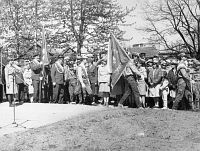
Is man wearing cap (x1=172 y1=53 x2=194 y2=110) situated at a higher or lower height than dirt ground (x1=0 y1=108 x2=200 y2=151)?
higher

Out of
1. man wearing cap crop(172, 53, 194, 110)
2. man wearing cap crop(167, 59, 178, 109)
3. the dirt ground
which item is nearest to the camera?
the dirt ground

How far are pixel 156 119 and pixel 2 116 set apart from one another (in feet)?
15.2

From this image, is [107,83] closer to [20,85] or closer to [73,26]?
[20,85]

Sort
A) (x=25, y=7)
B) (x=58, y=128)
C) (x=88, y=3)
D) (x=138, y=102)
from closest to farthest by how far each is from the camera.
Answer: (x=58, y=128)
(x=138, y=102)
(x=88, y=3)
(x=25, y=7)

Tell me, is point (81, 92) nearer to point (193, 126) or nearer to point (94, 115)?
point (94, 115)

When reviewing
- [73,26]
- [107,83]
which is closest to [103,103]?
[107,83]

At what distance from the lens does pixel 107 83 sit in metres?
14.3

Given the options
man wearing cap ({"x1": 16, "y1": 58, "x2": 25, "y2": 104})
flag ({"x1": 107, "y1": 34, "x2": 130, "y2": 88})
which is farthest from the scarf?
flag ({"x1": 107, "y1": 34, "x2": 130, "y2": 88})

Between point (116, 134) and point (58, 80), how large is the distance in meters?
5.76

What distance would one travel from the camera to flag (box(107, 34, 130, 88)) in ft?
43.5

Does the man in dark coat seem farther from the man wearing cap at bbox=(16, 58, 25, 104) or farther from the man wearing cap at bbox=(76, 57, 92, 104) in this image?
the man wearing cap at bbox=(76, 57, 92, 104)

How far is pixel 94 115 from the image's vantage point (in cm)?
1140

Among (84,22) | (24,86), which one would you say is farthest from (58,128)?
(84,22)

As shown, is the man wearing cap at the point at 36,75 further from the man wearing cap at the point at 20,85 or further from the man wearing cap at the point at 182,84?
the man wearing cap at the point at 182,84
